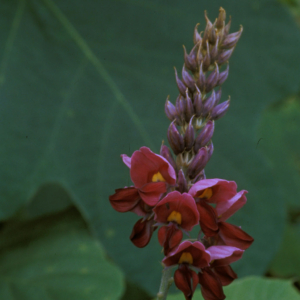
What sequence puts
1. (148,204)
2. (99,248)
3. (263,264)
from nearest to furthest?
(148,204), (263,264), (99,248)

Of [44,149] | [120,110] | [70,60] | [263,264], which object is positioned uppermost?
[70,60]

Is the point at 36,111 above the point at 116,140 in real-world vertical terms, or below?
above

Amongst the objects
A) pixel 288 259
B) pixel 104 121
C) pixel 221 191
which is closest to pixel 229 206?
pixel 221 191

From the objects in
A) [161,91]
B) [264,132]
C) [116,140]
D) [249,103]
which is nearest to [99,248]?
[116,140]

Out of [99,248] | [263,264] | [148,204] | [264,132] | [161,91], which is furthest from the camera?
[264,132]

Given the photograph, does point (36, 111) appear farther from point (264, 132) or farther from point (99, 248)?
point (264, 132)

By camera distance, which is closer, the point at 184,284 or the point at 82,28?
the point at 184,284

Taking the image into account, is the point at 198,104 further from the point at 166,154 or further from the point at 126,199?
the point at 126,199
